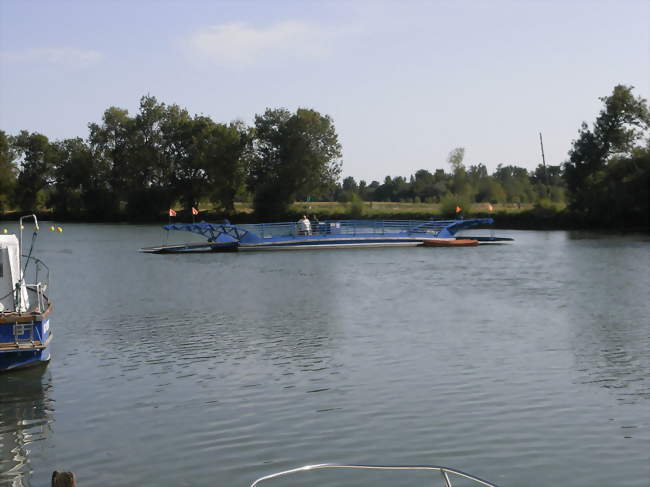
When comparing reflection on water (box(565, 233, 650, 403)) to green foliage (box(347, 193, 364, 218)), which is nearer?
reflection on water (box(565, 233, 650, 403))

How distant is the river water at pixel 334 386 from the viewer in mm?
12680

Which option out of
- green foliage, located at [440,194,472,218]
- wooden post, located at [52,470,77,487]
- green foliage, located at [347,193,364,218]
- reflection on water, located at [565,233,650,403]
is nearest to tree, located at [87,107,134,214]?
green foliage, located at [347,193,364,218]

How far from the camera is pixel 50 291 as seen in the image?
37.3m

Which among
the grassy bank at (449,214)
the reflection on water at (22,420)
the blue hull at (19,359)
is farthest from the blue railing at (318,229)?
the reflection on water at (22,420)

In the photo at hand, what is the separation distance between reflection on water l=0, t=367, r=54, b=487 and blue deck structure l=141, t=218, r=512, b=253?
44.1 meters

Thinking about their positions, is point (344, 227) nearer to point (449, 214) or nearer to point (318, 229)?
point (318, 229)

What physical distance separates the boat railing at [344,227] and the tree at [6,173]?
83.7 m

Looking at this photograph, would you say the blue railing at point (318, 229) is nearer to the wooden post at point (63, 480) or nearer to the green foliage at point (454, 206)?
the green foliage at point (454, 206)

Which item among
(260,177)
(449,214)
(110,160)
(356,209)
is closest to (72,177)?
(110,160)

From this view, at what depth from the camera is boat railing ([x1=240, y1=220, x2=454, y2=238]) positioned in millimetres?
67500

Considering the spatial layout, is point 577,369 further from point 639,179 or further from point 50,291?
point 639,179

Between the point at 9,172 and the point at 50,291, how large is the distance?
113m

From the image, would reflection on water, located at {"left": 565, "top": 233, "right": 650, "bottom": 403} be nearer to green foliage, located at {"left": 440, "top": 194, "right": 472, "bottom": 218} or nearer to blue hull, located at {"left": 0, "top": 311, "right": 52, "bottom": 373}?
blue hull, located at {"left": 0, "top": 311, "right": 52, "bottom": 373}

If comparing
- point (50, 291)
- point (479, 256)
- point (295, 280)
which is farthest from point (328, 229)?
point (50, 291)
